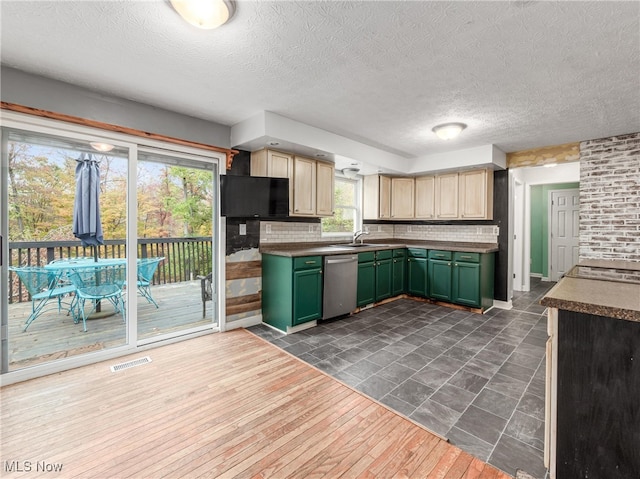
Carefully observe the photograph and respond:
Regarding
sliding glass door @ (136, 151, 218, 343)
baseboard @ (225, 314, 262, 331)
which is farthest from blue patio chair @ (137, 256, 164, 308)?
baseboard @ (225, 314, 262, 331)

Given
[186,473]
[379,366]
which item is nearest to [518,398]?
[379,366]

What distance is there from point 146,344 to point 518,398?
3359 millimetres

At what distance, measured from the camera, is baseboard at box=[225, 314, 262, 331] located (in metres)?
3.55

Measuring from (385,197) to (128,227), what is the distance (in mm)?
3870

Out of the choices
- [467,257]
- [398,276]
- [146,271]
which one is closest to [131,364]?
[146,271]

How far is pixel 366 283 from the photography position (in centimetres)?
432

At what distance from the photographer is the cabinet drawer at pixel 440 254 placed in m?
4.51

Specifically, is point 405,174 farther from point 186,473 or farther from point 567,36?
point 186,473

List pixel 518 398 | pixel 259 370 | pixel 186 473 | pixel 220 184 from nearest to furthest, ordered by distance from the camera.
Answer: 1. pixel 186 473
2. pixel 518 398
3. pixel 259 370
4. pixel 220 184

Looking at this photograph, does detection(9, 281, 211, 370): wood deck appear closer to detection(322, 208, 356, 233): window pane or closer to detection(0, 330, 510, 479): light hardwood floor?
detection(0, 330, 510, 479): light hardwood floor

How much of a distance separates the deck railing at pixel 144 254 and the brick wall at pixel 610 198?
15.9 ft

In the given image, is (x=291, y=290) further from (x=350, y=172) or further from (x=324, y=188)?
(x=350, y=172)

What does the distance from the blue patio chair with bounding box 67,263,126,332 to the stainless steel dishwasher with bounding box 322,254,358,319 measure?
2282mm

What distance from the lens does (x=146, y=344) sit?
9.87 ft
